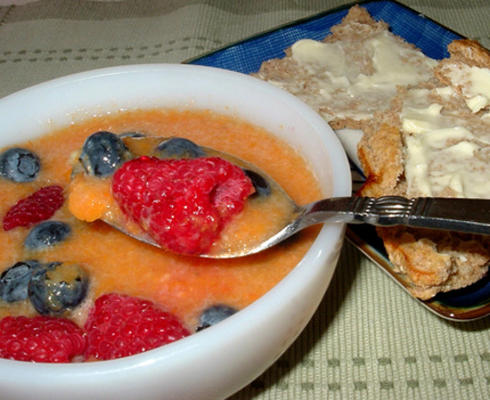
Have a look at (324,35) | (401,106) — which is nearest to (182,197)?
(401,106)

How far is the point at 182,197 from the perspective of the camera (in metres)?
1.13

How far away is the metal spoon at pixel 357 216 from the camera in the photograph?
106 centimetres

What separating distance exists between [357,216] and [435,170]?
1.71ft

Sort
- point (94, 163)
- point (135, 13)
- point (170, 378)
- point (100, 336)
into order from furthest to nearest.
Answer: point (135, 13), point (94, 163), point (100, 336), point (170, 378)

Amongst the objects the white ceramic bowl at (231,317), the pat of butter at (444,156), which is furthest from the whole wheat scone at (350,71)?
the white ceramic bowl at (231,317)

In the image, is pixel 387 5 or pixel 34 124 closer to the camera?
pixel 34 124

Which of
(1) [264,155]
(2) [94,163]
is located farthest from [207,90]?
(2) [94,163]

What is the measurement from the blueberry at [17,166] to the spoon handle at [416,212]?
0.72 m

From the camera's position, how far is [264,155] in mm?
1500

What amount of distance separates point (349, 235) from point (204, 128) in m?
0.46

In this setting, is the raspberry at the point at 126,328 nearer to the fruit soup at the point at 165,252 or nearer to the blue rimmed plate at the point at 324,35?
the fruit soup at the point at 165,252

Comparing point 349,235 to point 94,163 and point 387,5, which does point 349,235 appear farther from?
point 387,5

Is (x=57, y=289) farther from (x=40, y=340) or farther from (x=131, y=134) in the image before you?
(x=131, y=134)

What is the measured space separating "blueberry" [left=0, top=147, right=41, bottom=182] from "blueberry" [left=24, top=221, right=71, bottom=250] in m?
0.19
